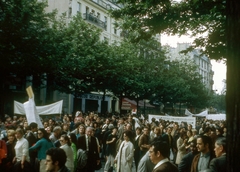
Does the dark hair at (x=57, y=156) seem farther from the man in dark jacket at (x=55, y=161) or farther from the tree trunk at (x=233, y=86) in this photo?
the tree trunk at (x=233, y=86)

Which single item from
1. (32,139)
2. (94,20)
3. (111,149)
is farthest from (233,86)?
(94,20)

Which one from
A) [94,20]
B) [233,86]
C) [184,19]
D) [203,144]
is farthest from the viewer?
[94,20]

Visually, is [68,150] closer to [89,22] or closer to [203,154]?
[203,154]

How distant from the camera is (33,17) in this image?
23.2 m

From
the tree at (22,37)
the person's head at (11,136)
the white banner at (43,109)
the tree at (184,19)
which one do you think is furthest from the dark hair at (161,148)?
the tree at (22,37)

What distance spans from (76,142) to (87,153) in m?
0.50

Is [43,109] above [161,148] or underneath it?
above

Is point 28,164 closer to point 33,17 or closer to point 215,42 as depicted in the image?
point 215,42

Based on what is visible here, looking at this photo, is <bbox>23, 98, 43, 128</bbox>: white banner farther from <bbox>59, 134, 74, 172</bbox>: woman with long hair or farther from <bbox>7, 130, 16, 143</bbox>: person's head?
<bbox>59, 134, 74, 172</bbox>: woman with long hair

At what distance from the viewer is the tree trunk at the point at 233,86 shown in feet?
9.77

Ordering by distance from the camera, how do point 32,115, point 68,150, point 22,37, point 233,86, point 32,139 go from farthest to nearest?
point 22,37 < point 32,115 < point 32,139 < point 68,150 < point 233,86

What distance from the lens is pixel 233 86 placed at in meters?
3.04

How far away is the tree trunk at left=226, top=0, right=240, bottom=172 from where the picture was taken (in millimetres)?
2979

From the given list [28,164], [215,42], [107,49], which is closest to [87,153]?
[28,164]
